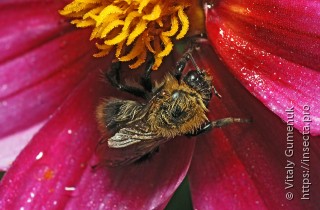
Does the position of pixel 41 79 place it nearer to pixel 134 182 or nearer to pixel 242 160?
pixel 134 182

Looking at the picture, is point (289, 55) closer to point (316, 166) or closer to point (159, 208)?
point (316, 166)

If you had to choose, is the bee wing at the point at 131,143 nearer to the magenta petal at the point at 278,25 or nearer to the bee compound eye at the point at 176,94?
the bee compound eye at the point at 176,94

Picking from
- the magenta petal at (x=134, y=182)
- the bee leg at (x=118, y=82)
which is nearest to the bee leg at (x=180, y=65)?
the bee leg at (x=118, y=82)

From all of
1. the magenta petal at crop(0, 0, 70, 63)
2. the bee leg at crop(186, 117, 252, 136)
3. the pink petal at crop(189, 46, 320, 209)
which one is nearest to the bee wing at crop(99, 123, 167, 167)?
the bee leg at crop(186, 117, 252, 136)

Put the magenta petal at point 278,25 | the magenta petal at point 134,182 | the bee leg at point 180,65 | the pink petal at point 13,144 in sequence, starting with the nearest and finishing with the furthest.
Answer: the magenta petal at point 278,25
the bee leg at point 180,65
the magenta petal at point 134,182
the pink petal at point 13,144

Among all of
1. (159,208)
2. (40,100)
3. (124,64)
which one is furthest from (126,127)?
(40,100)

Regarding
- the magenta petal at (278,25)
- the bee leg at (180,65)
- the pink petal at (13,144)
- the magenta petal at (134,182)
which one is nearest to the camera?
the magenta petal at (278,25)
